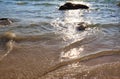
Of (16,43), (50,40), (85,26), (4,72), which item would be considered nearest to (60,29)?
(85,26)

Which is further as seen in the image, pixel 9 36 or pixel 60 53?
pixel 9 36

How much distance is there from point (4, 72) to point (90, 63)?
1505 mm

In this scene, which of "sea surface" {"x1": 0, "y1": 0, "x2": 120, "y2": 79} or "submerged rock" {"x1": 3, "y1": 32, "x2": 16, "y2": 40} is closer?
"sea surface" {"x1": 0, "y1": 0, "x2": 120, "y2": 79}

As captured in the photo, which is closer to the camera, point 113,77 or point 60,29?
point 113,77

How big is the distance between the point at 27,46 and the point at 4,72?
4.33 feet

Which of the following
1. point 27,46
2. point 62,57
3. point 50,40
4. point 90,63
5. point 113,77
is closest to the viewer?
point 113,77

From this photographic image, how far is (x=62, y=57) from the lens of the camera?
4324 mm

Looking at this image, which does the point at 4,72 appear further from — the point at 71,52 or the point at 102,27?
the point at 102,27

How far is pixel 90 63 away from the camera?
13.3ft

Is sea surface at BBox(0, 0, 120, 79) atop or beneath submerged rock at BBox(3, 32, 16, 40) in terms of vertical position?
beneath

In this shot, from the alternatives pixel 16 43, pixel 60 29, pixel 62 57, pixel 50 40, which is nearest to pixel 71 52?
pixel 62 57

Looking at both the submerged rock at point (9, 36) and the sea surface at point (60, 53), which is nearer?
the sea surface at point (60, 53)

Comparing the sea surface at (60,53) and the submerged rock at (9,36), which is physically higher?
the submerged rock at (9,36)

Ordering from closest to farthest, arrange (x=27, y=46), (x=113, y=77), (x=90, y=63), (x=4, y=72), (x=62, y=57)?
(x=113, y=77)
(x=4, y=72)
(x=90, y=63)
(x=62, y=57)
(x=27, y=46)
